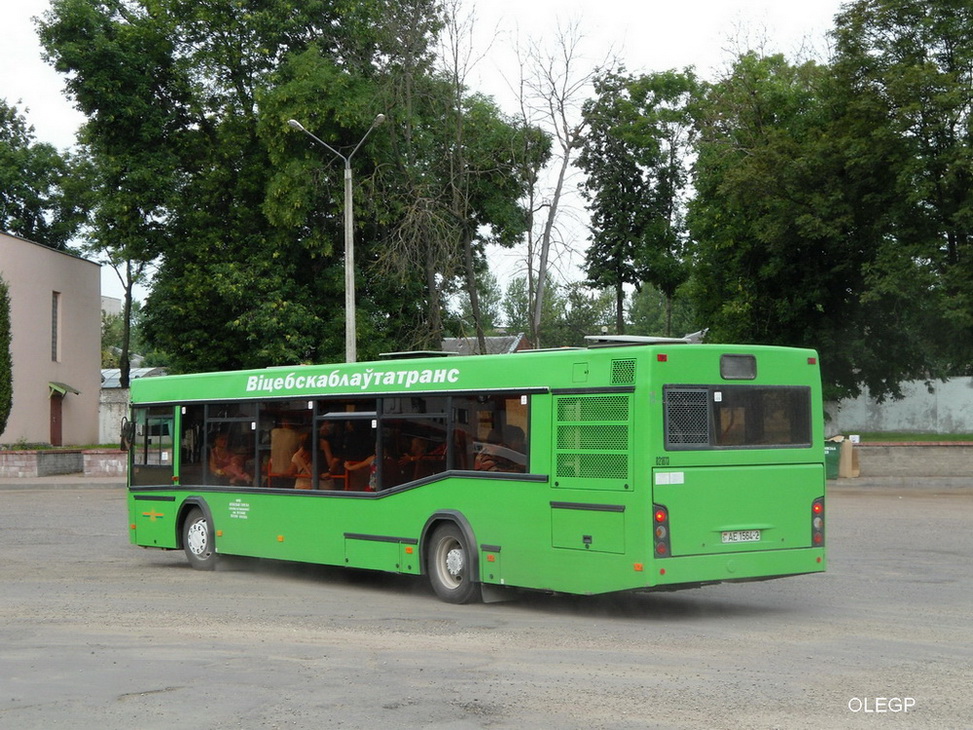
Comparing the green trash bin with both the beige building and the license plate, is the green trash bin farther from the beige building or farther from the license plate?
the beige building

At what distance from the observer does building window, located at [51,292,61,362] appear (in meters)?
53.5

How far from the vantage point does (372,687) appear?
8547 mm

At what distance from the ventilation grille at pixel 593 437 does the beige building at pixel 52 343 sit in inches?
1569

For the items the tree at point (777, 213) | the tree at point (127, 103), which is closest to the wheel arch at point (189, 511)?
the tree at point (777, 213)

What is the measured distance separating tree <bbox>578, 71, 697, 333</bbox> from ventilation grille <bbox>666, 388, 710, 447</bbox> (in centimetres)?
4550

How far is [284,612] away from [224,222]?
3332 cm

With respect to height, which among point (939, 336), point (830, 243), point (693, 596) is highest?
point (830, 243)

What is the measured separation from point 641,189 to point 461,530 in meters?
49.1

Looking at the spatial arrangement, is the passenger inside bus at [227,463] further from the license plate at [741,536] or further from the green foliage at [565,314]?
the green foliage at [565,314]

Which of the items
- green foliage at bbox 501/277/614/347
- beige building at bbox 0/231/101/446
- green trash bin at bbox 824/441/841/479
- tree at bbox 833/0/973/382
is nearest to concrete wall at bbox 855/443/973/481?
green trash bin at bbox 824/441/841/479

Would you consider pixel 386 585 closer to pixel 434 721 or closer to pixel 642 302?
pixel 434 721

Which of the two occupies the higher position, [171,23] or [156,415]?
[171,23]

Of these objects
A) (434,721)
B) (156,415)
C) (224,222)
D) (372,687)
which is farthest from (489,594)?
(224,222)

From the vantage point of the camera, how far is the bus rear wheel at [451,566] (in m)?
12.9
